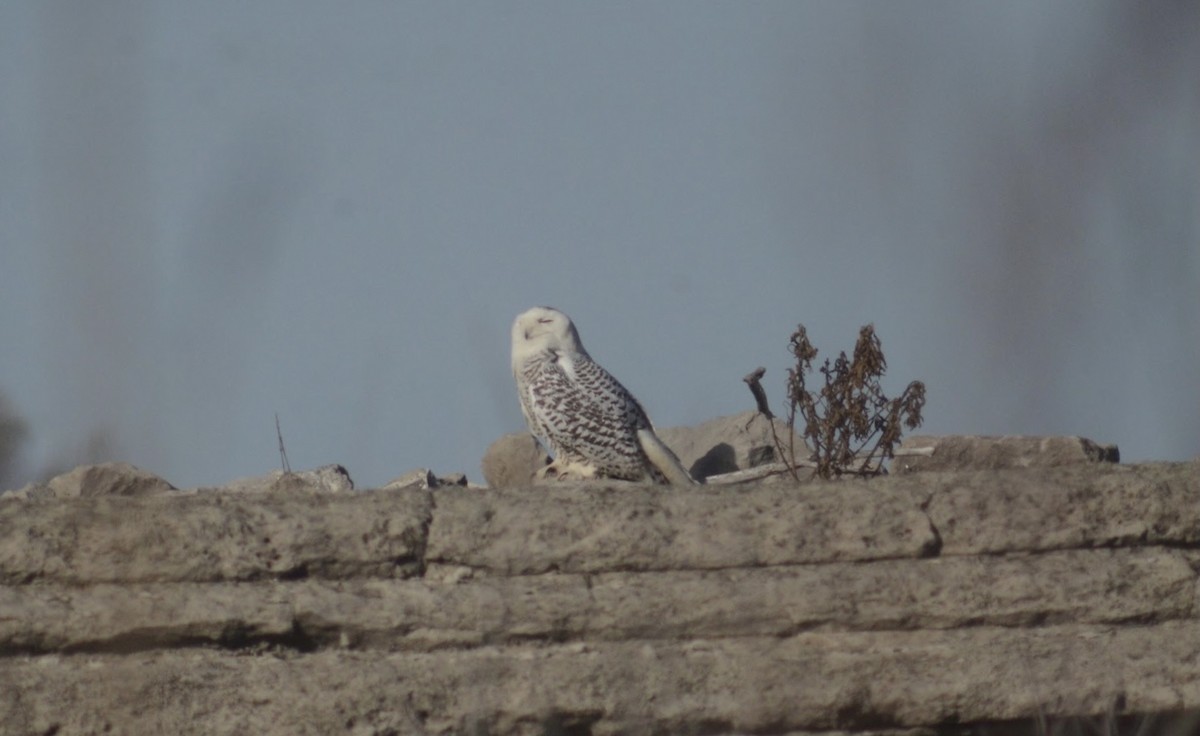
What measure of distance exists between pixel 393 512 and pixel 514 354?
4.42m

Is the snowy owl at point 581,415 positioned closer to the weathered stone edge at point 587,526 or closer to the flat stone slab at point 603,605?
the weathered stone edge at point 587,526

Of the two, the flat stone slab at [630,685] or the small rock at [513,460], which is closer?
the flat stone slab at [630,685]

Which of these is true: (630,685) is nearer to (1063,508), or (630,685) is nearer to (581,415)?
(1063,508)

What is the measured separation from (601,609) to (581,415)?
12.8ft

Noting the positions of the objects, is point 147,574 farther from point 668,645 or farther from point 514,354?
point 514,354

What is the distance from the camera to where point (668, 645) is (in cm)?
455

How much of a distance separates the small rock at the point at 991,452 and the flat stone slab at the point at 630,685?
6.04 feet

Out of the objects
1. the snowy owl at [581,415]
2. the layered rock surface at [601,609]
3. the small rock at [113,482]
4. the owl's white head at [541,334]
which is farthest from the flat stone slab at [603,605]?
the owl's white head at [541,334]

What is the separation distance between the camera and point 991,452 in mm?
6719

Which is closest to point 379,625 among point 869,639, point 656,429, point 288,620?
point 288,620

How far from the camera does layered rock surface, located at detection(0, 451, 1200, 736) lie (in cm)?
438

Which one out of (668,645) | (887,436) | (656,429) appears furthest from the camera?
(656,429)

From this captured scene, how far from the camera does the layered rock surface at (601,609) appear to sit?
4.38 metres

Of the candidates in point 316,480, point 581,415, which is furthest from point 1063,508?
point 581,415
